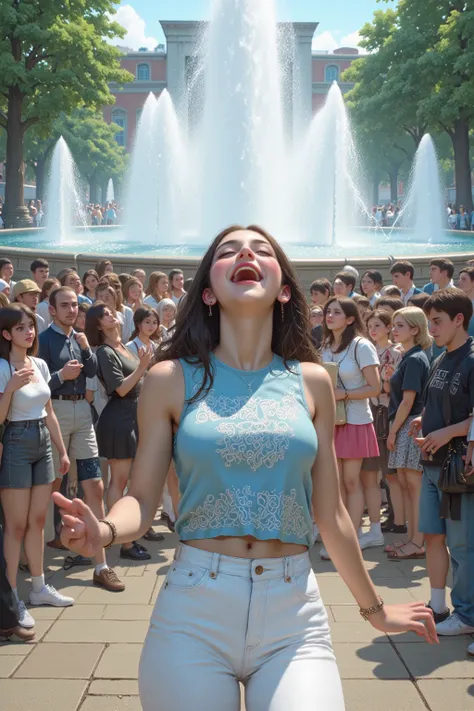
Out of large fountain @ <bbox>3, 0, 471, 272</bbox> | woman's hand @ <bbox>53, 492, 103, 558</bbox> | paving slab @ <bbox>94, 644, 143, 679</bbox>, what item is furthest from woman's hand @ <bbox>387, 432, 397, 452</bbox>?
large fountain @ <bbox>3, 0, 471, 272</bbox>

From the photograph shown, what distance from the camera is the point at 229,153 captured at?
22.8m

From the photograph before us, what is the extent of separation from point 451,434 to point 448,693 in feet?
4.59

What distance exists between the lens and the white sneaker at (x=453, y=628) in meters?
5.14

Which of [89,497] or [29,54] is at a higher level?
[29,54]

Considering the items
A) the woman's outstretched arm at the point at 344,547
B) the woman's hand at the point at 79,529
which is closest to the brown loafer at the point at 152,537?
the woman's outstretched arm at the point at 344,547

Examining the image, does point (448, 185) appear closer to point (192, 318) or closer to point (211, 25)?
point (211, 25)

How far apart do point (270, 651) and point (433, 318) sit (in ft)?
10.3

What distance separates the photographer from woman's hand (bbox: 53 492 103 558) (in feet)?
7.36

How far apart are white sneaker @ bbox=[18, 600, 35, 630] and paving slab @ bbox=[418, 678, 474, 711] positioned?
2.12 metres

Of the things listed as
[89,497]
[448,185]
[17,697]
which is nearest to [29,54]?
[89,497]

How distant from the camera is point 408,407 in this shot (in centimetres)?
663

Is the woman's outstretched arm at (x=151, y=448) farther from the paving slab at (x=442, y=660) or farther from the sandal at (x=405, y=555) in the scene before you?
the sandal at (x=405, y=555)

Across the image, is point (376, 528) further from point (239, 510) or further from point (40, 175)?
point (40, 175)

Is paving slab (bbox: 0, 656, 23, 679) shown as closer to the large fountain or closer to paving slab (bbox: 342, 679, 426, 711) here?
paving slab (bbox: 342, 679, 426, 711)
